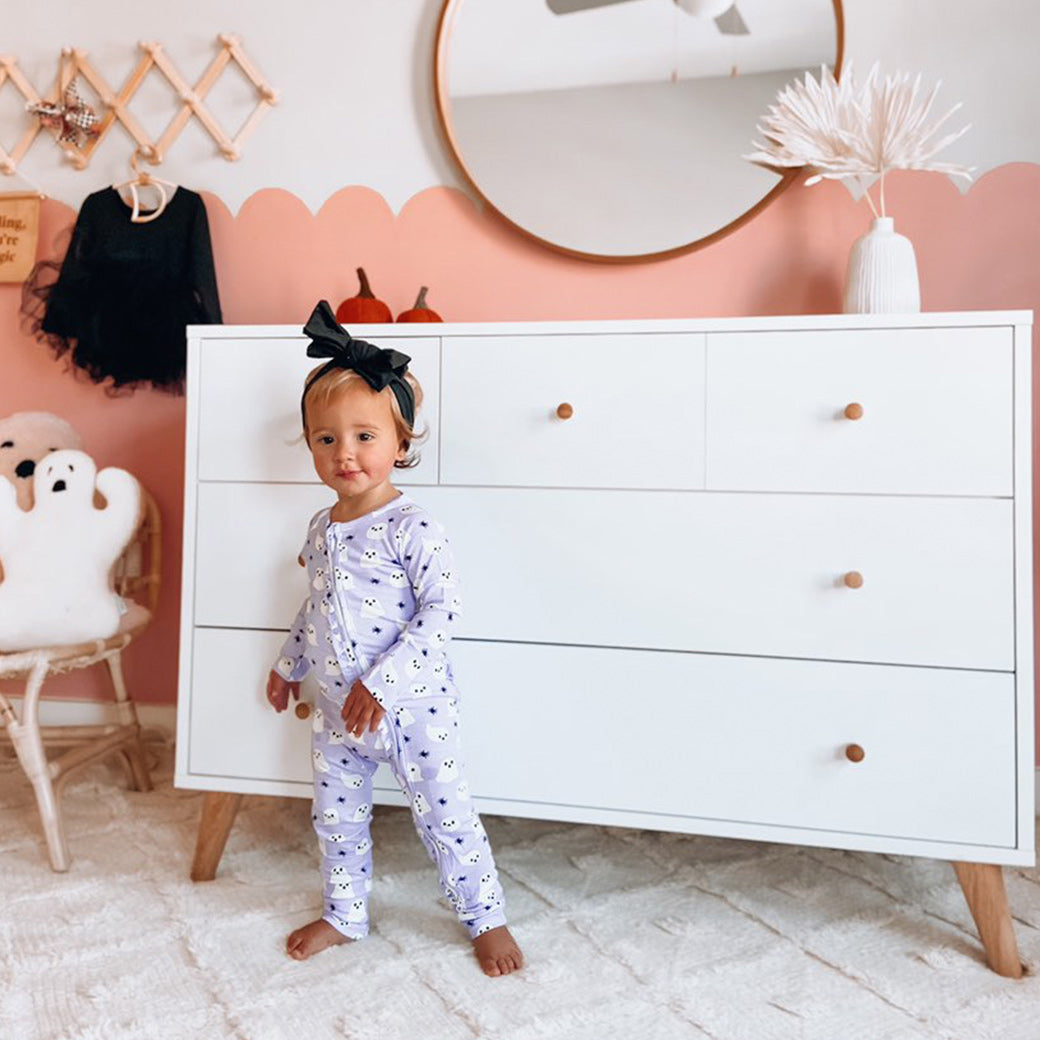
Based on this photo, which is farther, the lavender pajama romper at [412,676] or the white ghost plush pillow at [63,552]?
the white ghost plush pillow at [63,552]

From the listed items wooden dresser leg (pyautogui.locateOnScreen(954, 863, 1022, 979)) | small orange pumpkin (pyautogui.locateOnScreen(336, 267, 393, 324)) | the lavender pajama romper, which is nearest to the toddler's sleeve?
the lavender pajama romper

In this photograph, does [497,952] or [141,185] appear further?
[141,185]

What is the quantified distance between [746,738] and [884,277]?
89 cm

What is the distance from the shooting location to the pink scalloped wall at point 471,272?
198cm

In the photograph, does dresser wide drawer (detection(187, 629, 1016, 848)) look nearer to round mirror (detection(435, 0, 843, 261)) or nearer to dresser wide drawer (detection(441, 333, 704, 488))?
dresser wide drawer (detection(441, 333, 704, 488))

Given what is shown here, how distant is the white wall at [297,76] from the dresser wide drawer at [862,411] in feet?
2.91

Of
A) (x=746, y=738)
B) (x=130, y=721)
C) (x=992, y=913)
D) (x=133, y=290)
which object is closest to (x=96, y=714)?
(x=130, y=721)

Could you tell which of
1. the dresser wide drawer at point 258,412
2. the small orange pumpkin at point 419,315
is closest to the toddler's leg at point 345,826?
the dresser wide drawer at point 258,412

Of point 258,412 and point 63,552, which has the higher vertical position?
point 258,412

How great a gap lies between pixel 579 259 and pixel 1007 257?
0.92 meters

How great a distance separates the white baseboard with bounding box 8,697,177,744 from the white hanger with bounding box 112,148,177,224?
125 cm

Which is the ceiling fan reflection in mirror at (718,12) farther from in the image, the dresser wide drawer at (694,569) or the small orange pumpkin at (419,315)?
the dresser wide drawer at (694,569)

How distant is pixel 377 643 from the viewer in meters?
1.50

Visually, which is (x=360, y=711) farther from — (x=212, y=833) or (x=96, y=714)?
(x=96, y=714)
